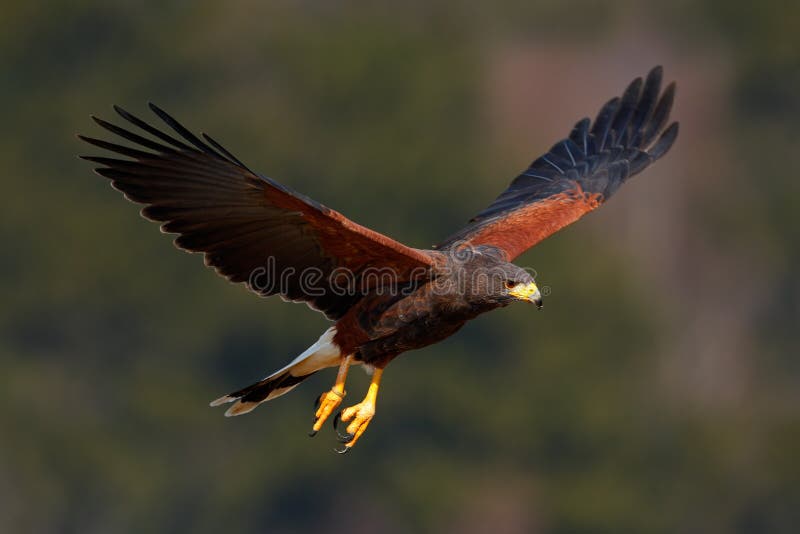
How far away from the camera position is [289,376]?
11.2 m

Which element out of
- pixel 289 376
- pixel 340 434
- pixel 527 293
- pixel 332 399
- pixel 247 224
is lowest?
pixel 340 434

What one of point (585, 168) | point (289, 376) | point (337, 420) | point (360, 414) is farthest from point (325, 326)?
point (360, 414)

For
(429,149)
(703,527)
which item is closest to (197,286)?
(429,149)

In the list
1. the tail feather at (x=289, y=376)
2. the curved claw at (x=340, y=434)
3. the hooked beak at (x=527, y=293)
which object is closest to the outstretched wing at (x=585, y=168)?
the tail feather at (x=289, y=376)

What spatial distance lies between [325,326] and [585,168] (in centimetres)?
1827

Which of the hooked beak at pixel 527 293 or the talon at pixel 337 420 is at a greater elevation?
the hooked beak at pixel 527 293

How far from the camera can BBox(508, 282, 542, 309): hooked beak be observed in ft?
32.5

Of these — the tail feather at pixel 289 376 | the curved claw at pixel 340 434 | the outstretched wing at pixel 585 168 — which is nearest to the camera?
the curved claw at pixel 340 434

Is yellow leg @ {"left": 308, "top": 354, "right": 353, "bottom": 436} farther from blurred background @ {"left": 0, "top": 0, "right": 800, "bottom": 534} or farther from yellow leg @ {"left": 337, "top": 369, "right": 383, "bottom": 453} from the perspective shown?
blurred background @ {"left": 0, "top": 0, "right": 800, "bottom": 534}

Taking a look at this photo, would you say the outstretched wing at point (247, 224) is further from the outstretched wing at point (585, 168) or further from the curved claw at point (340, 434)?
the outstretched wing at point (585, 168)

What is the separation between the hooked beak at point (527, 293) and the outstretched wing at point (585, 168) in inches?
54.0

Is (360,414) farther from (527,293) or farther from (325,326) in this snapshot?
(325,326)

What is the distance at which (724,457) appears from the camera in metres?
34.2

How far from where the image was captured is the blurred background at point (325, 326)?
1261 inches
